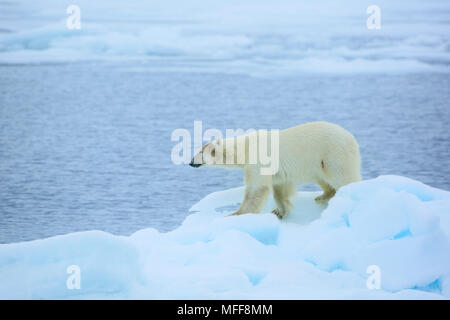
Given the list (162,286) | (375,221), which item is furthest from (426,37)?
(162,286)

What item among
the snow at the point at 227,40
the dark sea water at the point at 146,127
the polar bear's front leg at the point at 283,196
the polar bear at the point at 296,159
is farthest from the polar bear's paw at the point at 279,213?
the snow at the point at 227,40

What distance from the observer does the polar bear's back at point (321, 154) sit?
104 inches

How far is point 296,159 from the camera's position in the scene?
2676 millimetres

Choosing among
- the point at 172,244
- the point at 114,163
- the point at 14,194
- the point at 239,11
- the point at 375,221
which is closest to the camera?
the point at 375,221

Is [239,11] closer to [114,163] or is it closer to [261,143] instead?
[114,163]

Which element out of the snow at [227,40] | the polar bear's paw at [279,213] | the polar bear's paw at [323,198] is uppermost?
the snow at [227,40]

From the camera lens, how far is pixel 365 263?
2146 mm

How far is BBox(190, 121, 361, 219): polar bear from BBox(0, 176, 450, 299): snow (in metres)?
0.19

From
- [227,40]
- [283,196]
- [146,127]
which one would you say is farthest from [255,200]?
[227,40]

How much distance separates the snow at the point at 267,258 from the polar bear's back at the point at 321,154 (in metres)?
0.18

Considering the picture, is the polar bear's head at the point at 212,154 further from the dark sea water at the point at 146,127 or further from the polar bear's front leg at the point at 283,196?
the dark sea water at the point at 146,127

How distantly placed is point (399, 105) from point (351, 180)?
321cm

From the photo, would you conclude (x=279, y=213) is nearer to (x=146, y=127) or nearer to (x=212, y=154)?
(x=212, y=154)

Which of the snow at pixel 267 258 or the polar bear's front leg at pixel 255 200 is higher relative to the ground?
the polar bear's front leg at pixel 255 200
